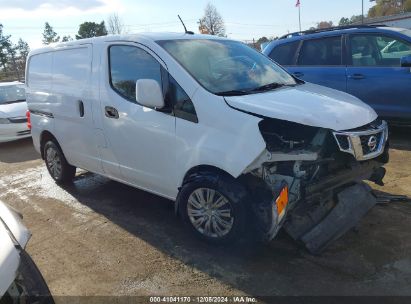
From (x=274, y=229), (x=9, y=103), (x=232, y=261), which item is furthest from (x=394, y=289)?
(x=9, y=103)

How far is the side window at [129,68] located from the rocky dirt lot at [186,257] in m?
1.43

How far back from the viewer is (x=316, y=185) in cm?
358

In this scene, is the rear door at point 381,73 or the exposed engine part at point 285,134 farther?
the rear door at point 381,73

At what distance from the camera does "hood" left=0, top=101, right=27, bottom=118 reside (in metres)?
9.91

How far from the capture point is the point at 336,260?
353 centimetres

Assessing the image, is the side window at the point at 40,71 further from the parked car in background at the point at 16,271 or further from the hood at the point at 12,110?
the hood at the point at 12,110

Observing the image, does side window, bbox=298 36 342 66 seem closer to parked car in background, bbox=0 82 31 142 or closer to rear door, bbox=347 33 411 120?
rear door, bbox=347 33 411 120

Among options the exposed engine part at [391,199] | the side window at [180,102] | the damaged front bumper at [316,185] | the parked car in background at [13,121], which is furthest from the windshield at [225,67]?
the parked car in background at [13,121]

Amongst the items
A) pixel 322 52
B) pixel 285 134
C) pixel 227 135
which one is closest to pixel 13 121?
pixel 322 52

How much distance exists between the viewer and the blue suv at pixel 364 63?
6.43 m

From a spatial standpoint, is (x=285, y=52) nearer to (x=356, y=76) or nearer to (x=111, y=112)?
(x=356, y=76)

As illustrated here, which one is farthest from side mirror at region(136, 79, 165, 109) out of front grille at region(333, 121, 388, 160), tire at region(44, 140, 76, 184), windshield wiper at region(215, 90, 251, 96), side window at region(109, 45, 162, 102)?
tire at region(44, 140, 76, 184)

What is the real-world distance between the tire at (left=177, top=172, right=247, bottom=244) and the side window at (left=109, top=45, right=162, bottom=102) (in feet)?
3.58

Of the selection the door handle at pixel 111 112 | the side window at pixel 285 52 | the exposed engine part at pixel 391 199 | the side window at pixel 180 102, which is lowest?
the exposed engine part at pixel 391 199
